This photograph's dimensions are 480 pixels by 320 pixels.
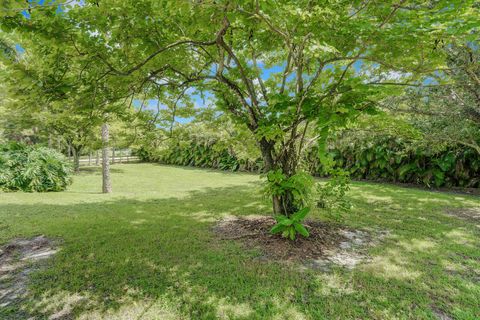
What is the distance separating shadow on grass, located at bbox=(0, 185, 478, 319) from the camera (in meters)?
2.17

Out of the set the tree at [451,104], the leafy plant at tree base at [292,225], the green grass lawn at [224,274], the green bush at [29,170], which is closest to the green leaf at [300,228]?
the leafy plant at tree base at [292,225]

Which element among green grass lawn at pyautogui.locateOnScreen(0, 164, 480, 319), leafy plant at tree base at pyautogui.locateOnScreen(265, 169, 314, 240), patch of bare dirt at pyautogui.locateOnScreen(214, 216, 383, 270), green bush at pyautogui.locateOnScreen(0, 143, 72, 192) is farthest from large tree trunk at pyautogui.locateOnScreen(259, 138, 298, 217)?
green bush at pyautogui.locateOnScreen(0, 143, 72, 192)

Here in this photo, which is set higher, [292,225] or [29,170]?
[29,170]

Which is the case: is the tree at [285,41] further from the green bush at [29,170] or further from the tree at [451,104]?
the green bush at [29,170]

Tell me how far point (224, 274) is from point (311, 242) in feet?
4.70

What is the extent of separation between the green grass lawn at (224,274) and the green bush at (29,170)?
304 cm

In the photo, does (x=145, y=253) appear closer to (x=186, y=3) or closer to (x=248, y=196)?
(x=186, y=3)

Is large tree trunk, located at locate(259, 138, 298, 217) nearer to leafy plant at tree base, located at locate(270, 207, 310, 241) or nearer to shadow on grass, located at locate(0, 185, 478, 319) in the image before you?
leafy plant at tree base, located at locate(270, 207, 310, 241)

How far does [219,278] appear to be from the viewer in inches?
104

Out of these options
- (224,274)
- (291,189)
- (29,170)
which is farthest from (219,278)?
(29,170)

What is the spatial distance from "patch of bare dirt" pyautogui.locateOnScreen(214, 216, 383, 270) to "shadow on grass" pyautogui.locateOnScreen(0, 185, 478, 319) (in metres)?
0.19

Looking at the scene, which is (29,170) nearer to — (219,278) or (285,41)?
(219,278)

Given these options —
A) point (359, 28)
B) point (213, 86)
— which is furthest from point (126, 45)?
point (359, 28)

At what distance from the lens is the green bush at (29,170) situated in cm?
729
